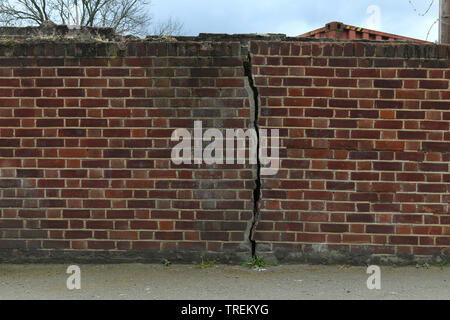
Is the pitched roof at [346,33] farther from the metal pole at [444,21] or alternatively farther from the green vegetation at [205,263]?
the green vegetation at [205,263]

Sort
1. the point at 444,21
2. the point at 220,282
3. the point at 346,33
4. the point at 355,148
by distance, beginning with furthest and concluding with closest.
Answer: the point at 346,33
the point at 444,21
the point at 355,148
the point at 220,282

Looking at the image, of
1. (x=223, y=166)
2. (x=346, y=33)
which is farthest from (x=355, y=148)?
(x=346, y=33)

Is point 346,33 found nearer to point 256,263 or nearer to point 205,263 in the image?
point 256,263

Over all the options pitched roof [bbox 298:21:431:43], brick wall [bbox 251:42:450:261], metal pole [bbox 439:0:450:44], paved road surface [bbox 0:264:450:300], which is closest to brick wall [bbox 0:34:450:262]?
brick wall [bbox 251:42:450:261]

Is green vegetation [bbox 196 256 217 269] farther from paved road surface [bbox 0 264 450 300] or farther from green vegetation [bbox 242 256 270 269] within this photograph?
green vegetation [bbox 242 256 270 269]

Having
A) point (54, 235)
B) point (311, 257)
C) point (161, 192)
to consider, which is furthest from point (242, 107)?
point (54, 235)

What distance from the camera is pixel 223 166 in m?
4.22

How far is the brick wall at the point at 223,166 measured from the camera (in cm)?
417

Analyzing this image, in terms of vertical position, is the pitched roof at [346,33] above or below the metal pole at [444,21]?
above

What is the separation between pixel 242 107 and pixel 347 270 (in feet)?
5.91

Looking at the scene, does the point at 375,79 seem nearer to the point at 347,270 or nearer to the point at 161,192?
the point at 347,270

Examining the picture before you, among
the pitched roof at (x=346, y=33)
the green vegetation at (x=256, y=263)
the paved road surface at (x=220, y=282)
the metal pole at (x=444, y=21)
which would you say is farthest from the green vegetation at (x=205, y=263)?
the pitched roof at (x=346, y=33)

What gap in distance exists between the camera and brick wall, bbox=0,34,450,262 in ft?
13.7

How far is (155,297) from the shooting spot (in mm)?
3580
